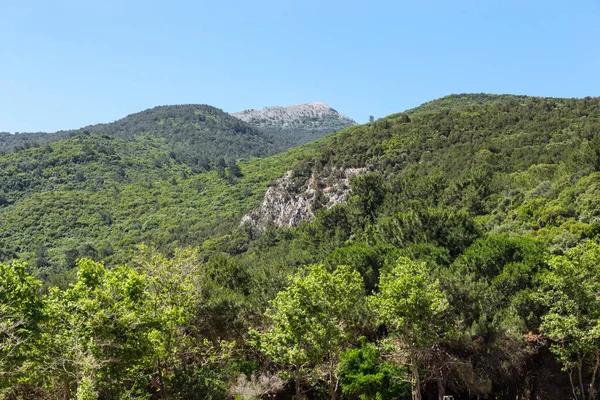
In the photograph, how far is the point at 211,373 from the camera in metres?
22.2

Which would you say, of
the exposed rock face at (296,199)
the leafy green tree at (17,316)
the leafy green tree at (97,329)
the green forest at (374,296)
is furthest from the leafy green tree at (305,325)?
the exposed rock face at (296,199)

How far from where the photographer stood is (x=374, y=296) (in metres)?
21.9

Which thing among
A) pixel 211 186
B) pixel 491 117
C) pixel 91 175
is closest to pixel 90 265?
pixel 491 117

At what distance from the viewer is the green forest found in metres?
16.7

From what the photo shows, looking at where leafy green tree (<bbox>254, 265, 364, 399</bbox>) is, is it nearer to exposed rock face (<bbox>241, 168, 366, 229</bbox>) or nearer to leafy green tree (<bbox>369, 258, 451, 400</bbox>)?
leafy green tree (<bbox>369, 258, 451, 400</bbox>)

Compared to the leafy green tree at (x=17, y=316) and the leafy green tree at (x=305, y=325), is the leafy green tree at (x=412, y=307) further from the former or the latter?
the leafy green tree at (x=17, y=316)

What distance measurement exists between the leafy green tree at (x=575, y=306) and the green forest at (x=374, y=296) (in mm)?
102

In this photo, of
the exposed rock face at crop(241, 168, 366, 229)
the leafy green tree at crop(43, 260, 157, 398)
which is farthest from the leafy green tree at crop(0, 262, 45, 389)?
the exposed rock face at crop(241, 168, 366, 229)

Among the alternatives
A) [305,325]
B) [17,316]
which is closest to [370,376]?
[305,325]

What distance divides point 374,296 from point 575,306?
33.9ft

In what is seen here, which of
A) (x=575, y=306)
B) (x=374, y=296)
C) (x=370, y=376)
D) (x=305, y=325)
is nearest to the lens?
(x=305, y=325)

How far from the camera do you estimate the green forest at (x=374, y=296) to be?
16.7 m

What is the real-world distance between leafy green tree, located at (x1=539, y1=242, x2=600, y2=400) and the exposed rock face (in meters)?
51.1

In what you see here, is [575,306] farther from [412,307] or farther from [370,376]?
[370,376]
